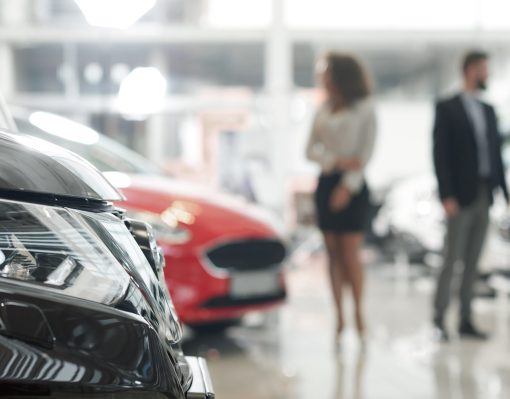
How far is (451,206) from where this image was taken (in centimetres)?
470

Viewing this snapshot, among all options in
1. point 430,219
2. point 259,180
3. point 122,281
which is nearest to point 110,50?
point 259,180

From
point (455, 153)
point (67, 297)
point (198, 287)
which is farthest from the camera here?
point (455, 153)

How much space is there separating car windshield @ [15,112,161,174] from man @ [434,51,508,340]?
177 cm

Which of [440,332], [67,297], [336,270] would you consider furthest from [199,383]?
[440,332]

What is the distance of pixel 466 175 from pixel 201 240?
1.62 metres

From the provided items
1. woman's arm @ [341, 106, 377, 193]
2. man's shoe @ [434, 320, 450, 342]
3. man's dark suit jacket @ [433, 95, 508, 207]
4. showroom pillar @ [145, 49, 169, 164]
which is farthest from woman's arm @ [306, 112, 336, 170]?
showroom pillar @ [145, 49, 169, 164]

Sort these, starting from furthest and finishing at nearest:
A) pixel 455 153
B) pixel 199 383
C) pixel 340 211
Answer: pixel 455 153 → pixel 340 211 → pixel 199 383

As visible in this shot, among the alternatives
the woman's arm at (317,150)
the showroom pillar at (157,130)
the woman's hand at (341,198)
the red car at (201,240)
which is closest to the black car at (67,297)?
the red car at (201,240)

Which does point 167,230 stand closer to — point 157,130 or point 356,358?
point 356,358

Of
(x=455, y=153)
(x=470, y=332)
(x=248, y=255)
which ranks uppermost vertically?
(x=455, y=153)

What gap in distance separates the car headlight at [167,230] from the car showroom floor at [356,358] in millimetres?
654

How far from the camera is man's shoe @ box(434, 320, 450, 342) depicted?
15.6ft

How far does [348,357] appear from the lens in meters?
4.34

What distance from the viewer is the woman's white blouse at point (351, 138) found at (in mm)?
4441
